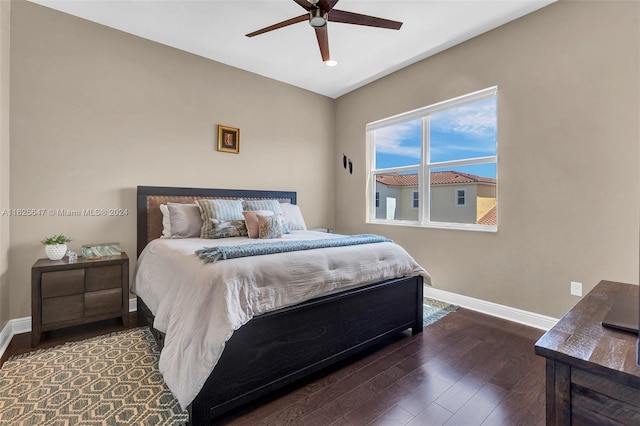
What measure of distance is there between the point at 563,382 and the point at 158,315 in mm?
2006

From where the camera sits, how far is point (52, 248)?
2602 mm

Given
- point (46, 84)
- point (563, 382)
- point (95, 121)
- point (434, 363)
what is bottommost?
point (434, 363)

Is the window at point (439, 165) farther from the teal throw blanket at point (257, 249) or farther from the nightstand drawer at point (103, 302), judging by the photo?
the nightstand drawer at point (103, 302)

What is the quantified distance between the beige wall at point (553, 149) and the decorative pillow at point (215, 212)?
2263 mm

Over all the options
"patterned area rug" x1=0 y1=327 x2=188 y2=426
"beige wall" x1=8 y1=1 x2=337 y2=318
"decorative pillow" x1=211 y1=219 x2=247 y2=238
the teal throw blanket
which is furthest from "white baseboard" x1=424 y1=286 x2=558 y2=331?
"patterned area rug" x1=0 y1=327 x2=188 y2=426

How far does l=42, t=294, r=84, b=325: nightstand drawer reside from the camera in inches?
96.3

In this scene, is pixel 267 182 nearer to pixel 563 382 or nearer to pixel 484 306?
pixel 484 306

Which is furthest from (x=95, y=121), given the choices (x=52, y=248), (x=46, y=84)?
(x=52, y=248)

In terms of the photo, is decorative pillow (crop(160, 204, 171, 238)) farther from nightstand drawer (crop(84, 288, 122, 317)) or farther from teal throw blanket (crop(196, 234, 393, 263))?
teal throw blanket (crop(196, 234, 393, 263))

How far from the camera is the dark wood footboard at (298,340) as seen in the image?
1613mm

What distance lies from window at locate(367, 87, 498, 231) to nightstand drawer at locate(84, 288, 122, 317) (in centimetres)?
305

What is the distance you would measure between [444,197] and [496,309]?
1.27 metres

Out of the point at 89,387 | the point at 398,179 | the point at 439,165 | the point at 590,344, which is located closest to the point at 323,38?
the point at 439,165

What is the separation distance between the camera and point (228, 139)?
381 centimetres
